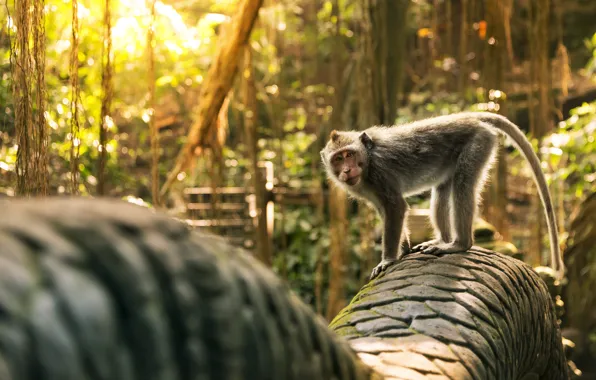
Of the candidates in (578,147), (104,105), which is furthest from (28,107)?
(578,147)

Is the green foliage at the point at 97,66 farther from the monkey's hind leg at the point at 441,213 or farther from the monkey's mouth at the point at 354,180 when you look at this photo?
the monkey's hind leg at the point at 441,213

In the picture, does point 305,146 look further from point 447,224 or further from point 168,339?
point 168,339

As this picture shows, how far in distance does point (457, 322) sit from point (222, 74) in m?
3.92

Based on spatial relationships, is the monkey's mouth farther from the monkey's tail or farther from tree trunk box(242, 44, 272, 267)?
tree trunk box(242, 44, 272, 267)

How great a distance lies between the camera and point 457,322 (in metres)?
1.67

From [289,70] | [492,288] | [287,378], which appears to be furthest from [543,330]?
[289,70]

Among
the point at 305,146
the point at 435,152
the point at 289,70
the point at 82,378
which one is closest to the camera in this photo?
the point at 82,378

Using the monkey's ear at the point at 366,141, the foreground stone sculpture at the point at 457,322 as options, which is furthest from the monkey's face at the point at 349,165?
the foreground stone sculpture at the point at 457,322

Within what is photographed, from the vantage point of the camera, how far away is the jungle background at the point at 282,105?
3.88 m

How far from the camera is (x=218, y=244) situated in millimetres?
811

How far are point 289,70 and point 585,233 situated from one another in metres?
6.98

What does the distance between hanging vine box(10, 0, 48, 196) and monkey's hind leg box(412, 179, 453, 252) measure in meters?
2.36

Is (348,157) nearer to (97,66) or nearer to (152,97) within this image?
(152,97)

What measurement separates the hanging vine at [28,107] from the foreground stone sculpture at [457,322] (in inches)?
53.1
